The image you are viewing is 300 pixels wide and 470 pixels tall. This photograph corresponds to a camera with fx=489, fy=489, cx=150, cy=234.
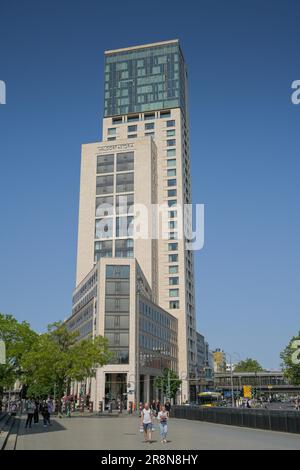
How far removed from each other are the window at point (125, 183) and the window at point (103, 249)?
45.9 ft

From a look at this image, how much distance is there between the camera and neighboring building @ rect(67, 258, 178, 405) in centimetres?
8306

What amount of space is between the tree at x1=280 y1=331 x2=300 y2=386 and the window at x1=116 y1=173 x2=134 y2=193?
52.5m

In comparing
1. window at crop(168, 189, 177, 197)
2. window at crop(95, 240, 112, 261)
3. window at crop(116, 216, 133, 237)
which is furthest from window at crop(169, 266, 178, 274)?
window at crop(168, 189, 177, 197)

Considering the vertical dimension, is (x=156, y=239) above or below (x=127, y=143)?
below

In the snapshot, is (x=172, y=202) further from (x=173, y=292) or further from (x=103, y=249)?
(x=173, y=292)

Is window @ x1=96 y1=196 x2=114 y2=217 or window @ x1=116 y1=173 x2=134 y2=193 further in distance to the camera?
window @ x1=116 y1=173 x2=134 y2=193

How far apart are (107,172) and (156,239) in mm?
21384

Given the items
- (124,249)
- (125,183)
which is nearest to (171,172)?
(125,183)

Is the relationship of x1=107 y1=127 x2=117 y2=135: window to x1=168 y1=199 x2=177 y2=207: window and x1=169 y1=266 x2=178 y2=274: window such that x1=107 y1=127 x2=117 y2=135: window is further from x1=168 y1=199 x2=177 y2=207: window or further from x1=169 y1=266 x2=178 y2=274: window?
x1=169 y1=266 x2=178 y2=274: window

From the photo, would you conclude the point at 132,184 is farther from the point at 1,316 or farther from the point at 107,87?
the point at 1,316

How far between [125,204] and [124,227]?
6242 millimetres

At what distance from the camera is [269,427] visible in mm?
32562

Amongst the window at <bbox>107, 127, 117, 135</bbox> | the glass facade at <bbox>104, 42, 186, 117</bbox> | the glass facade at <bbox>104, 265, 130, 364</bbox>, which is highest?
the glass facade at <bbox>104, 42, 186, 117</bbox>
